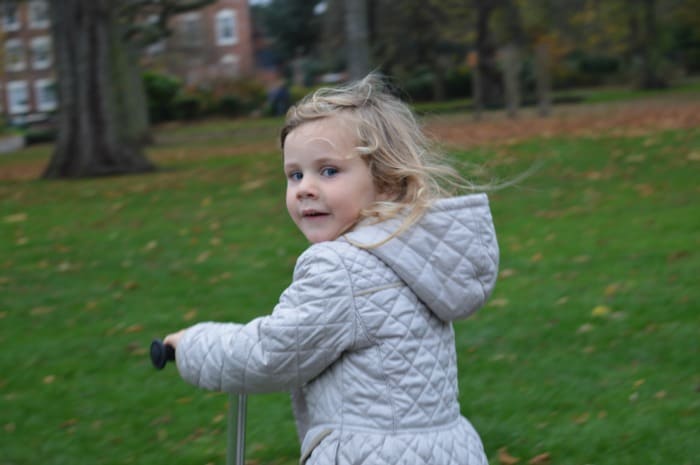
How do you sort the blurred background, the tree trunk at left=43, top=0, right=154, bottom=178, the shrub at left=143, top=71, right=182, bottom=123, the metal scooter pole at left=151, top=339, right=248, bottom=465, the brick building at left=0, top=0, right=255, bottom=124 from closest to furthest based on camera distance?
the metal scooter pole at left=151, top=339, right=248, bottom=465, the tree trunk at left=43, top=0, right=154, bottom=178, the blurred background, the shrub at left=143, top=71, right=182, bottom=123, the brick building at left=0, top=0, right=255, bottom=124

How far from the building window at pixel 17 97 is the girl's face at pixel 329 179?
2934 inches

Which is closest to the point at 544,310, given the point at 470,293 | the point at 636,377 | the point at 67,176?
the point at 636,377

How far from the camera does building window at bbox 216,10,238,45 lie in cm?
7181

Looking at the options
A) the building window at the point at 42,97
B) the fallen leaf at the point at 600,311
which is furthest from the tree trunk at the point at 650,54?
the building window at the point at 42,97

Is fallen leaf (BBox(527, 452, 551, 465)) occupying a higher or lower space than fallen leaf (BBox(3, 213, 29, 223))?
lower

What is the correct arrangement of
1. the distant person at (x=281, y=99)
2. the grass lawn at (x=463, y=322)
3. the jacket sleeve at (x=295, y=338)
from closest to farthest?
the jacket sleeve at (x=295, y=338) < the grass lawn at (x=463, y=322) < the distant person at (x=281, y=99)

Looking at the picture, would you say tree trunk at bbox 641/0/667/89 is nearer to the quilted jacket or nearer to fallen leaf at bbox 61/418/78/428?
fallen leaf at bbox 61/418/78/428

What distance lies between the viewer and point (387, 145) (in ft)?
8.29

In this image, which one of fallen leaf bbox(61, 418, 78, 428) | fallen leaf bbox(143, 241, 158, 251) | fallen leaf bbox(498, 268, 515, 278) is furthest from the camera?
fallen leaf bbox(143, 241, 158, 251)

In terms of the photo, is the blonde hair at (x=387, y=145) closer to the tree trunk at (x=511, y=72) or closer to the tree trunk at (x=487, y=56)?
the tree trunk at (x=511, y=72)

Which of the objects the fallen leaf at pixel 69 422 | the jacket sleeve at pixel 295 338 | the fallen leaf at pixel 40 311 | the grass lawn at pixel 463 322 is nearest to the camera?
the jacket sleeve at pixel 295 338

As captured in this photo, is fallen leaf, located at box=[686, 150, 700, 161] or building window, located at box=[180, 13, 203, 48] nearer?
fallen leaf, located at box=[686, 150, 700, 161]

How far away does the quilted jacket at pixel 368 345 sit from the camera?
2.35 m

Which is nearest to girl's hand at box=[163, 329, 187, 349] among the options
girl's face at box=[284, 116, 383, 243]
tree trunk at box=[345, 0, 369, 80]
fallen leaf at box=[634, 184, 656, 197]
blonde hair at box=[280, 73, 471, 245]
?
girl's face at box=[284, 116, 383, 243]
